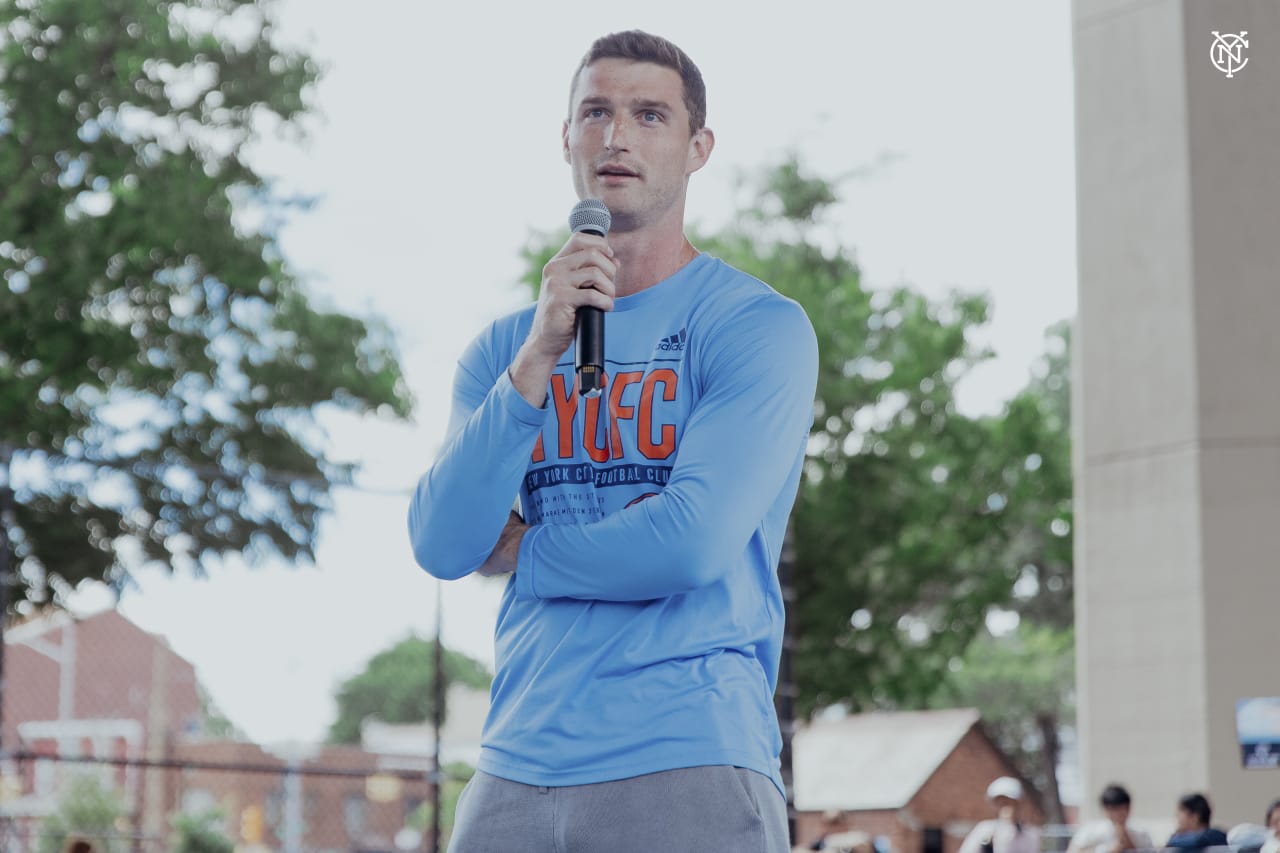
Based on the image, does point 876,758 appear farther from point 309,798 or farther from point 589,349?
point 589,349

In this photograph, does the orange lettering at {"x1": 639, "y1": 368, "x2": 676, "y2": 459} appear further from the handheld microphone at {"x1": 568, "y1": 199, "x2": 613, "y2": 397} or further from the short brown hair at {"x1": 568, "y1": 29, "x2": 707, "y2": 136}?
the short brown hair at {"x1": 568, "y1": 29, "x2": 707, "y2": 136}

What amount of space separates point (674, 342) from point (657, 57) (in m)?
0.37

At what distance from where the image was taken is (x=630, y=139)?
199cm

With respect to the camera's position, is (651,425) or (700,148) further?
(700,148)

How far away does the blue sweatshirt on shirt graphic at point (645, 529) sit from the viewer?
179 cm

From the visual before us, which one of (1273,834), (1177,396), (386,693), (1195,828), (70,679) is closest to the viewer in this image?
(1273,834)

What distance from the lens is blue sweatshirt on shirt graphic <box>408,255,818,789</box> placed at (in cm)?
179

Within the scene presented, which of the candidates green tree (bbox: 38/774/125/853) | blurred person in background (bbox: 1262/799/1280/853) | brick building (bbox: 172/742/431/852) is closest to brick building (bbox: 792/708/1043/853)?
brick building (bbox: 172/742/431/852)

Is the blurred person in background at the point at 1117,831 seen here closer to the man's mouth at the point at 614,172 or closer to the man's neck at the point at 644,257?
the man's neck at the point at 644,257

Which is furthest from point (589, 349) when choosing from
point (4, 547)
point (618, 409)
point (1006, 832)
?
point (1006, 832)

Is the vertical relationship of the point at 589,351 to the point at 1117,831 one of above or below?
above

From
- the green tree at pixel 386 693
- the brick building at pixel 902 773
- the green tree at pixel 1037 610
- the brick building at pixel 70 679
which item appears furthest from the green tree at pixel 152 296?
the green tree at pixel 386 693

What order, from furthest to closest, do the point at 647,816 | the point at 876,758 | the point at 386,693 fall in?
the point at 386,693
the point at 876,758
the point at 647,816

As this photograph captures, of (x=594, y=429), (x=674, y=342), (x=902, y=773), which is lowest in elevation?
(x=902, y=773)
